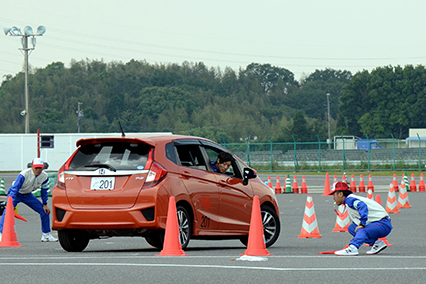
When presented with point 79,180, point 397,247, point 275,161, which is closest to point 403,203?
point 397,247

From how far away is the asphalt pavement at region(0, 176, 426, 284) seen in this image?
7.90 metres

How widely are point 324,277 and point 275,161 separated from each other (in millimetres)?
48732

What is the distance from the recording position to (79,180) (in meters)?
10.6

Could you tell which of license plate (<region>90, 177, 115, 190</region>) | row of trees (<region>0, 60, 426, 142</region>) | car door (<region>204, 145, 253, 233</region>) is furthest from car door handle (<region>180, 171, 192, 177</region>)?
row of trees (<region>0, 60, 426, 142</region>)

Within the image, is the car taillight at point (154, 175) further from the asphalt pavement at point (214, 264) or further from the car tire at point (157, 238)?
the asphalt pavement at point (214, 264)

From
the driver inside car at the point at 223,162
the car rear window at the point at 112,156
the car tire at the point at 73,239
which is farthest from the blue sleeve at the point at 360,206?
the car tire at the point at 73,239

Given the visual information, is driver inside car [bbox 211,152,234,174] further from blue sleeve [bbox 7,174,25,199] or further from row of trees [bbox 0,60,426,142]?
row of trees [bbox 0,60,426,142]

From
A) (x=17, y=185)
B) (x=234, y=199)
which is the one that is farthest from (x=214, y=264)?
(x=17, y=185)

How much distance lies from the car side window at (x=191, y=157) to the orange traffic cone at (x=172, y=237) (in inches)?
48.6

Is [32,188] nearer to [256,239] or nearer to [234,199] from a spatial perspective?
[234,199]

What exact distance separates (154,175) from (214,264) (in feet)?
6.00

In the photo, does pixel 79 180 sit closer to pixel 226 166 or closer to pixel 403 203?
pixel 226 166

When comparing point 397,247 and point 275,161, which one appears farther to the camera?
point 275,161

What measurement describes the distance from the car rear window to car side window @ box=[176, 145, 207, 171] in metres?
0.69
